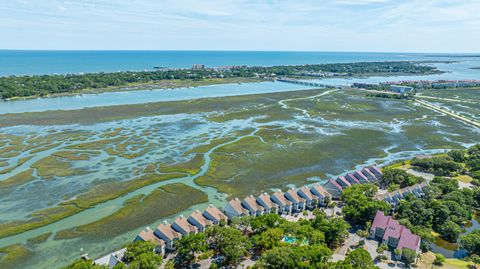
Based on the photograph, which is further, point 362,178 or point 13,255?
point 362,178

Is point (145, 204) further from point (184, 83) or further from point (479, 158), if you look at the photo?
point (184, 83)

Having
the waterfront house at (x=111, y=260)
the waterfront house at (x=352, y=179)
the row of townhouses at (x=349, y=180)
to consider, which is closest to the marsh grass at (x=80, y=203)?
the waterfront house at (x=111, y=260)

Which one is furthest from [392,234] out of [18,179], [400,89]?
[400,89]

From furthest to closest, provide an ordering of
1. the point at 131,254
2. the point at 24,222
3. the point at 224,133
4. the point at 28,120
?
the point at 28,120, the point at 224,133, the point at 24,222, the point at 131,254

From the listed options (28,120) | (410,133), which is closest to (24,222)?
(28,120)

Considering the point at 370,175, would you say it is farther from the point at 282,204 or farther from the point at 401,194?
the point at 282,204

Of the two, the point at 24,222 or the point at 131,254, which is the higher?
the point at 131,254

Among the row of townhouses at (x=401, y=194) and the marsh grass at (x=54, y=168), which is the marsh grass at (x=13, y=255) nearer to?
the marsh grass at (x=54, y=168)

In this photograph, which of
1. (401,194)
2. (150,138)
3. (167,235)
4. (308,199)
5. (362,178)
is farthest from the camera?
(150,138)
